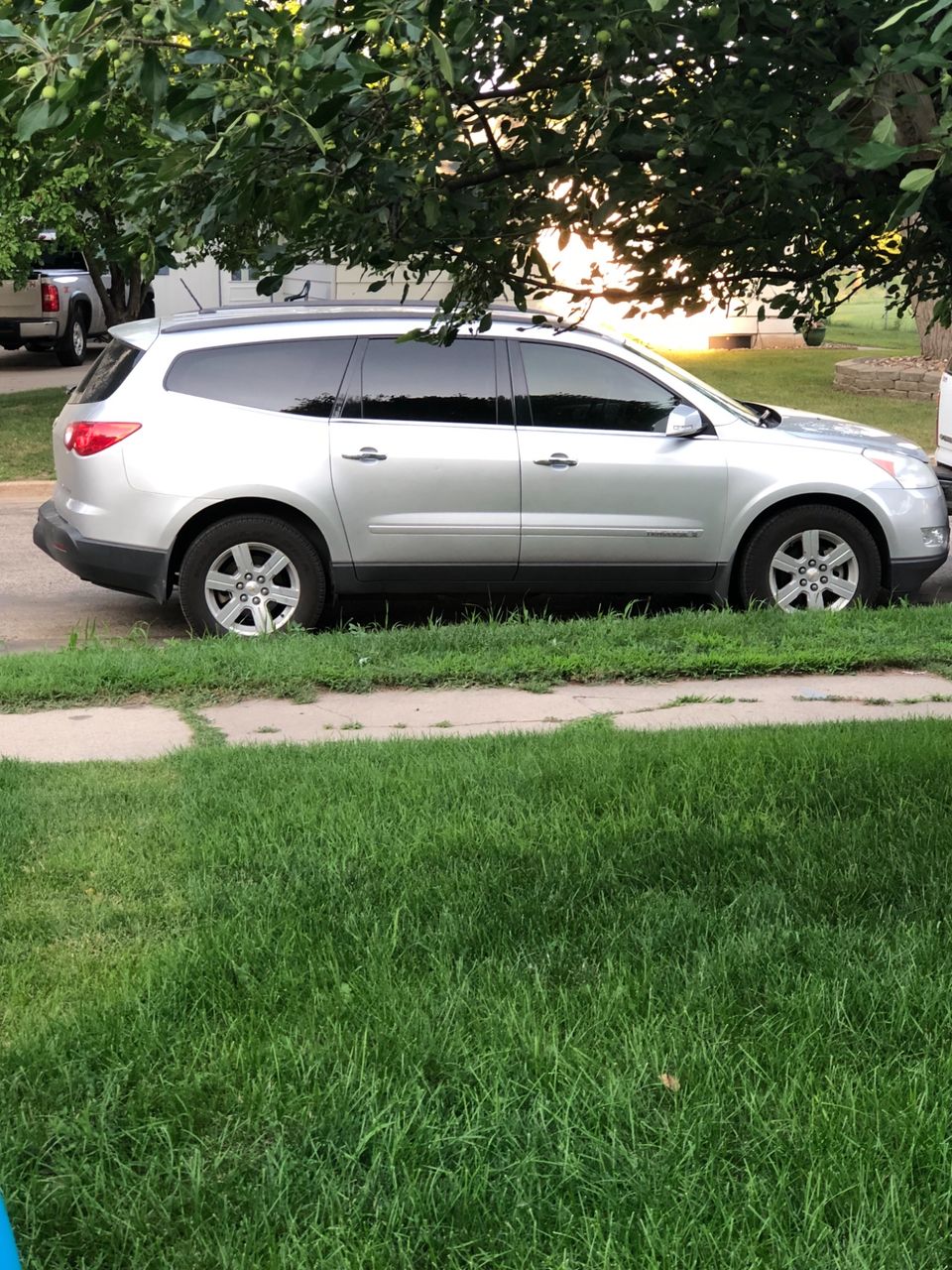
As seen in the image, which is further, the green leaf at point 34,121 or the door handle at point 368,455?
the door handle at point 368,455

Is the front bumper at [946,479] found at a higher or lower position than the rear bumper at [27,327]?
lower

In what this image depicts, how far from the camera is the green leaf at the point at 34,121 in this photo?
8.92 ft

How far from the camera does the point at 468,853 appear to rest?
4531 mm

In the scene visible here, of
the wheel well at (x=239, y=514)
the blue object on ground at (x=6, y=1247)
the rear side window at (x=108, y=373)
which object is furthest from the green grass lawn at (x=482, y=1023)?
the rear side window at (x=108, y=373)

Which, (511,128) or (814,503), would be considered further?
(814,503)

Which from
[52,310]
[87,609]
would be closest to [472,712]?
[87,609]

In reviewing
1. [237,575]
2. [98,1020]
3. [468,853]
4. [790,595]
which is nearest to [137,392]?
[237,575]

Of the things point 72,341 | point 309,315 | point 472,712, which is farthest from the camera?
point 72,341

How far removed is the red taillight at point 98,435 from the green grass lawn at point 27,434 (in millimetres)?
6777

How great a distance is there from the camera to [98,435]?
8.24 m

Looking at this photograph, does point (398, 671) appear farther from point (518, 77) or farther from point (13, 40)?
point (13, 40)

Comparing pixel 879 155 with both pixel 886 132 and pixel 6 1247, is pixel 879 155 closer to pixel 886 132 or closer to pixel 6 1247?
pixel 886 132

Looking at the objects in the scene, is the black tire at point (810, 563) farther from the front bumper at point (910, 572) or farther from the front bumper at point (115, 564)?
A: the front bumper at point (115, 564)

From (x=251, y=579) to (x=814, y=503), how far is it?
3300mm
